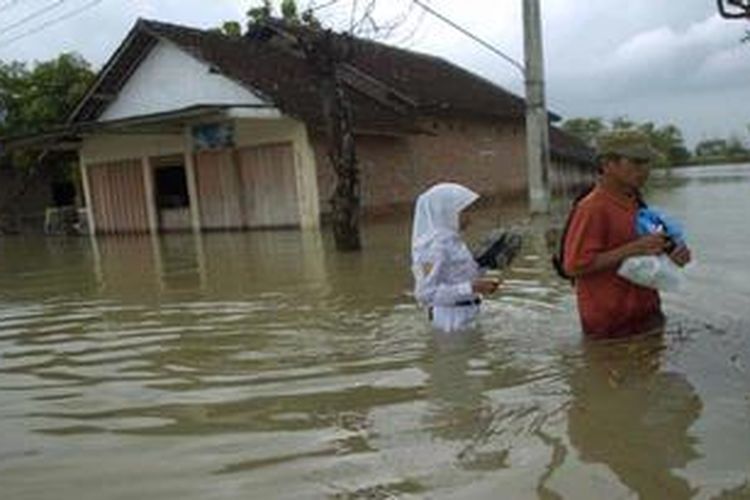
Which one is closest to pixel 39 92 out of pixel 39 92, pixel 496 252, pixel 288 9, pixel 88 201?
pixel 39 92

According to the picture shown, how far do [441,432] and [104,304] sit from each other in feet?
26.0

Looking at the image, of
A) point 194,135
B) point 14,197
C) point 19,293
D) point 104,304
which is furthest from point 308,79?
point 104,304

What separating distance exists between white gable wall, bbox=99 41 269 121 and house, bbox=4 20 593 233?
34 millimetres

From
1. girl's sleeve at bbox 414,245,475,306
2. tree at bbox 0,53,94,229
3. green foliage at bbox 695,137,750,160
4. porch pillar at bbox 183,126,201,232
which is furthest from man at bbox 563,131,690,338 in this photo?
green foliage at bbox 695,137,750,160

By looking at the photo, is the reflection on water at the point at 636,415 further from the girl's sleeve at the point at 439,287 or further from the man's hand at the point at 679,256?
the girl's sleeve at the point at 439,287

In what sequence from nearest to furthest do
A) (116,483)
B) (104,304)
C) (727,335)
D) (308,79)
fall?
(116,483) < (727,335) < (104,304) < (308,79)

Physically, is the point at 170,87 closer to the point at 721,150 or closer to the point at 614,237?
the point at 614,237

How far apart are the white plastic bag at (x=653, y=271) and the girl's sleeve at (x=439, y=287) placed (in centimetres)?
139

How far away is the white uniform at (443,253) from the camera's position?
7.27 meters

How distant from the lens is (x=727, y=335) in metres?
8.30

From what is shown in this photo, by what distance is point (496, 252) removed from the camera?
791 cm

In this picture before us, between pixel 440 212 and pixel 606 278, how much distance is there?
1.28 meters

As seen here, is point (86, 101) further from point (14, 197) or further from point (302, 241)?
point (302, 241)

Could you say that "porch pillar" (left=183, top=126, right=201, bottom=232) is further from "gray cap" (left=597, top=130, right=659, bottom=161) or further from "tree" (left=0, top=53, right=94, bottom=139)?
"gray cap" (left=597, top=130, right=659, bottom=161)
